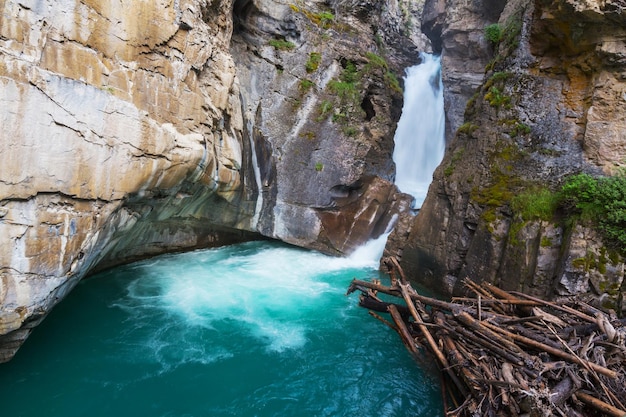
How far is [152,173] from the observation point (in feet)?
19.6

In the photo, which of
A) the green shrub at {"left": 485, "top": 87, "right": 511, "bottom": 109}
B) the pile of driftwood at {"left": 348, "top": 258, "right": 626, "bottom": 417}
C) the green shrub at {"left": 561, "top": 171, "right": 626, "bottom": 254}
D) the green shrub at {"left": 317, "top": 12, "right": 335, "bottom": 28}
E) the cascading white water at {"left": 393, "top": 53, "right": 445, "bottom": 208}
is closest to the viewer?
the pile of driftwood at {"left": 348, "top": 258, "right": 626, "bottom": 417}

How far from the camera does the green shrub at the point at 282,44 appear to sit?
12.7 metres

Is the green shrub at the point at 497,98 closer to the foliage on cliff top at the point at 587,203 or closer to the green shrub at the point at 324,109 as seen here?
the foliage on cliff top at the point at 587,203

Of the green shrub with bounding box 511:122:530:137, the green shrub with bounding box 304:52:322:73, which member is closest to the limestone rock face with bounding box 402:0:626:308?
the green shrub with bounding box 511:122:530:137

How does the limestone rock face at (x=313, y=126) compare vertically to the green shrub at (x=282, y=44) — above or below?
below

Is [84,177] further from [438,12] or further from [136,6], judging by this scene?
[438,12]

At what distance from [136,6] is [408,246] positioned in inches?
340

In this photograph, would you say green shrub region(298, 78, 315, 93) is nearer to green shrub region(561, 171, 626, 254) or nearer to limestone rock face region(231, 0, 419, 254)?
limestone rock face region(231, 0, 419, 254)

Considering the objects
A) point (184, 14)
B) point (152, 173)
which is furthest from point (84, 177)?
point (184, 14)

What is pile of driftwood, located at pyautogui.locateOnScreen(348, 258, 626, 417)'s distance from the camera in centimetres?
320

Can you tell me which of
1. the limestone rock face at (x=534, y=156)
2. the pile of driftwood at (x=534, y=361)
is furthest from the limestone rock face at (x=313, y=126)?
the pile of driftwood at (x=534, y=361)

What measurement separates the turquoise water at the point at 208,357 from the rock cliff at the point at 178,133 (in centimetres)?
87

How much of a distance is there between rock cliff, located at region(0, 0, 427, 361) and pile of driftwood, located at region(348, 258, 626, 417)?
515 cm

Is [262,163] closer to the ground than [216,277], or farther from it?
farther from it
